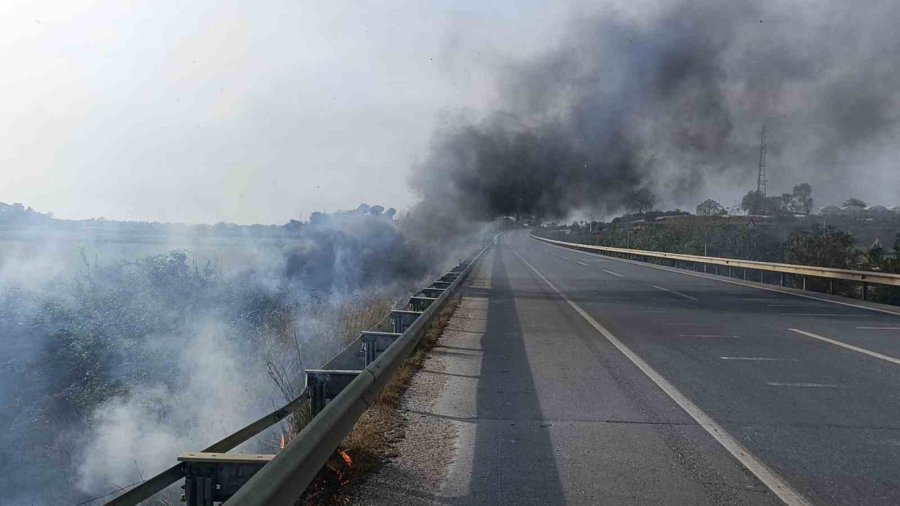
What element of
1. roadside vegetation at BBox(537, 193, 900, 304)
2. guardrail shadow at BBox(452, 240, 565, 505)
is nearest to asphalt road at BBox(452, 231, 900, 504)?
guardrail shadow at BBox(452, 240, 565, 505)

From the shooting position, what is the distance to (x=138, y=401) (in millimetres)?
8367

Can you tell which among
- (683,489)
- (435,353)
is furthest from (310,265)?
(683,489)

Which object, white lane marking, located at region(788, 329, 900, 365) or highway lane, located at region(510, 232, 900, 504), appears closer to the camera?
highway lane, located at region(510, 232, 900, 504)

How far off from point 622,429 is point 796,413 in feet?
5.62

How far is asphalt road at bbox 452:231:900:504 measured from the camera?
4.25 metres

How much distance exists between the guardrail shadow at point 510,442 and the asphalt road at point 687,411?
0.02 m

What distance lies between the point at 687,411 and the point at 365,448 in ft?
9.44

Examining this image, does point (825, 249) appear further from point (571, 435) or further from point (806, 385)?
point (571, 435)

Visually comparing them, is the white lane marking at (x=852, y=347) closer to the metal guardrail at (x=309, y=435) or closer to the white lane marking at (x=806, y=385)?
the white lane marking at (x=806, y=385)

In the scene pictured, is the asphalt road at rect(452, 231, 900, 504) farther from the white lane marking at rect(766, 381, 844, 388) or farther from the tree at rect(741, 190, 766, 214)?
the tree at rect(741, 190, 766, 214)

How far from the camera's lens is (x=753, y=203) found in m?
48.9

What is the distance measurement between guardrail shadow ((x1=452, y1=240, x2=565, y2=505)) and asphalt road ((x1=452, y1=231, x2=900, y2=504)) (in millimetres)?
16

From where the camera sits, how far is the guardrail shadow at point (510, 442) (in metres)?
4.12

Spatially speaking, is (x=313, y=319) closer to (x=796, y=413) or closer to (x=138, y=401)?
(x=138, y=401)
